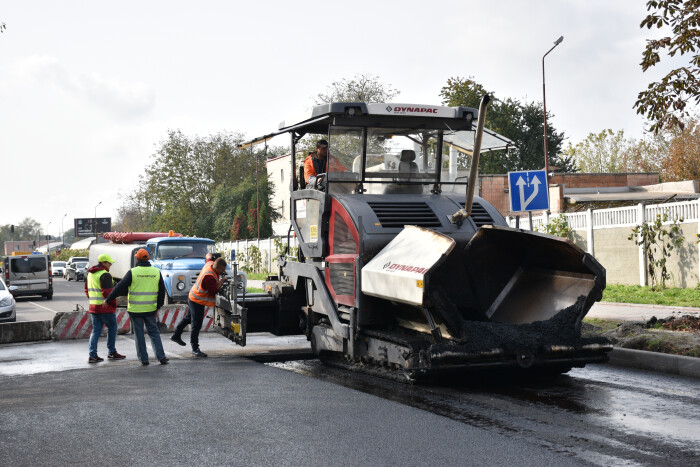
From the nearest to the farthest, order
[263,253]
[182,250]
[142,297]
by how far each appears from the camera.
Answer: [142,297]
[182,250]
[263,253]

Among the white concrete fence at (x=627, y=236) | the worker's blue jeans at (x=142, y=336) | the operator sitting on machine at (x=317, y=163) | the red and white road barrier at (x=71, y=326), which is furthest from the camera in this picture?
the white concrete fence at (x=627, y=236)

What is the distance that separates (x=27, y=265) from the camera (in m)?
34.6

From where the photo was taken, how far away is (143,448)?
6324mm

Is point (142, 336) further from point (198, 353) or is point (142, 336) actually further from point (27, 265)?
point (27, 265)

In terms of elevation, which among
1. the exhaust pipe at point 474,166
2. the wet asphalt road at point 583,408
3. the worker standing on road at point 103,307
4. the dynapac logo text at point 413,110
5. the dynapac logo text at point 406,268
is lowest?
the wet asphalt road at point 583,408

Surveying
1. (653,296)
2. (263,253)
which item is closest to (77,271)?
(263,253)

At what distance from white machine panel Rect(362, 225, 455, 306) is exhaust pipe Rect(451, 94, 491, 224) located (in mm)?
765

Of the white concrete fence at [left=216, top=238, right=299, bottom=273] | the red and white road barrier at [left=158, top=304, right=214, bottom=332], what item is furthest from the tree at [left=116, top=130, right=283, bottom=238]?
the red and white road barrier at [left=158, top=304, right=214, bottom=332]

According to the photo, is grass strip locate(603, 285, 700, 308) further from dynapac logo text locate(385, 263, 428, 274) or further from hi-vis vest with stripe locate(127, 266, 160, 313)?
hi-vis vest with stripe locate(127, 266, 160, 313)

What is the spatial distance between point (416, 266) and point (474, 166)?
53.0 inches

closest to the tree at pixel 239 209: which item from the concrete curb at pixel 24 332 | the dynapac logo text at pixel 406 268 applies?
the concrete curb at pixel 24 332

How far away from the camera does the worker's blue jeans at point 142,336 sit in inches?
460

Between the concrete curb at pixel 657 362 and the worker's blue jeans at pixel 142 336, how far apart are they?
6255 mm

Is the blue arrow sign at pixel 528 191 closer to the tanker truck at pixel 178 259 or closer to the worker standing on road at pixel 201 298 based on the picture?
the worker standing on road at pixel 201 298
